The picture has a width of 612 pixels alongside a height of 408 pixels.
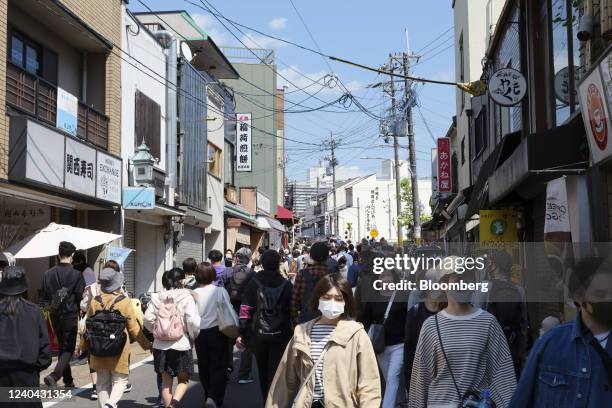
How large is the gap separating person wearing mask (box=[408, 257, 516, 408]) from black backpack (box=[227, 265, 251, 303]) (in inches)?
233

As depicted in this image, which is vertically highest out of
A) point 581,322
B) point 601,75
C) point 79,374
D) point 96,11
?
point 96,11

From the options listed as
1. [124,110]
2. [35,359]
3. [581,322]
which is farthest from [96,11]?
[581,322]

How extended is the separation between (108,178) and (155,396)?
7.89 meters

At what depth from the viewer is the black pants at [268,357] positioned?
7.73 meters

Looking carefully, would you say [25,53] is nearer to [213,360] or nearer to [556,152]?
[213,360]

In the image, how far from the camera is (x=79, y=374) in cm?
1125

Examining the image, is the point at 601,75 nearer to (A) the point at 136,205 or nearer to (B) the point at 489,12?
(A) the point at 136,205

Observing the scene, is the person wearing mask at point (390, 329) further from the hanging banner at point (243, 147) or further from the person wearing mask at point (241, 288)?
the hanging banner at point (243, 147)

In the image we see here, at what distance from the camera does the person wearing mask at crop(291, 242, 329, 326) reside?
779cm

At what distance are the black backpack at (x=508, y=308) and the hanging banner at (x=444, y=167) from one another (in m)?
23.4

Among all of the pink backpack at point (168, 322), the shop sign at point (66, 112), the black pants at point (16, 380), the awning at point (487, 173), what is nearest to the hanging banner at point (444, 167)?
the awning at point (487, 173)

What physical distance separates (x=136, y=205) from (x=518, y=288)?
11861mm

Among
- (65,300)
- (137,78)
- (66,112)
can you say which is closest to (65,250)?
(65,300)

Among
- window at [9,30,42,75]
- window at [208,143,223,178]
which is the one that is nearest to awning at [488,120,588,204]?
window at [9,30,42,75]
